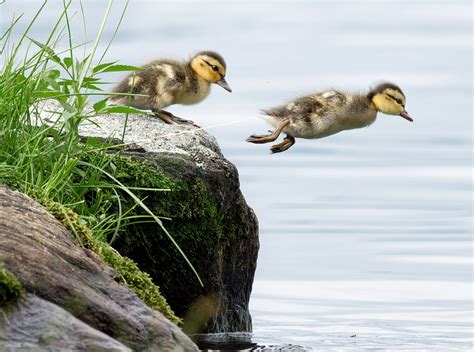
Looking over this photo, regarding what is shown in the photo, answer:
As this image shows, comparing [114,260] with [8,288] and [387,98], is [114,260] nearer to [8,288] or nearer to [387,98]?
[8,288]

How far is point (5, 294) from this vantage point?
3619 mm

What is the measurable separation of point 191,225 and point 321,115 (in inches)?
93.7

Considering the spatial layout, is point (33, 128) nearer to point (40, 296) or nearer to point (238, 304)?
point (40, 296)

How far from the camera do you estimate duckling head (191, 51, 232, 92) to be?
854 centimetres

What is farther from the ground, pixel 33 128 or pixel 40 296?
pixel 33 128

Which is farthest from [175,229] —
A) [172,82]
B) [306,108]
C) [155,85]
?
[306,108]

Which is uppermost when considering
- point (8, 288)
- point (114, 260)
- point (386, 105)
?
point (386, 105)

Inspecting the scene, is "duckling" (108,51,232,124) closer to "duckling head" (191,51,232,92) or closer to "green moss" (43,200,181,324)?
"duckling head" (191,51,232,92)

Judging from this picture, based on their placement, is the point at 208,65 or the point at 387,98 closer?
the point at 208,65

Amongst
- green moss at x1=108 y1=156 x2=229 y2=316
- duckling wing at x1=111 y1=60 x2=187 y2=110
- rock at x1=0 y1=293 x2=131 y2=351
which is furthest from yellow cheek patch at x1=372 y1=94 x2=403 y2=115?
rock at x1=0 y1=293 x2=131 y2=351

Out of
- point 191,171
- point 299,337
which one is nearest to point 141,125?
point 191,171

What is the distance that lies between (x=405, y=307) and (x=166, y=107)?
2466mm

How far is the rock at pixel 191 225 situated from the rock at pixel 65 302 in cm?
148

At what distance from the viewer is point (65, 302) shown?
380 centimetres
